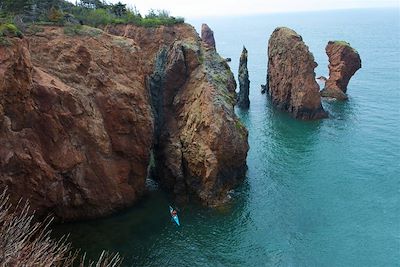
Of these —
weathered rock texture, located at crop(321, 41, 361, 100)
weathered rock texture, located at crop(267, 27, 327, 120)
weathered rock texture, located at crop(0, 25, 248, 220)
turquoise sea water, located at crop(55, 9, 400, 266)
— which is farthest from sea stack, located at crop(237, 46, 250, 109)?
weathered rock texture, located at crop(0, 25, 248, 220)

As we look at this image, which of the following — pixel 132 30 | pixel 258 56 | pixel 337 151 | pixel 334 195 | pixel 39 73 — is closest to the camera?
pixel 39 73

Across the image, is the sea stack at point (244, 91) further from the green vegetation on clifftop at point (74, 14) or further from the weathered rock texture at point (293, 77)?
the green vegetation on clifftop at point (74, 14)

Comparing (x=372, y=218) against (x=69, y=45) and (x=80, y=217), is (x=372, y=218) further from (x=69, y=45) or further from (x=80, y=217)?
(x=69, y=45)

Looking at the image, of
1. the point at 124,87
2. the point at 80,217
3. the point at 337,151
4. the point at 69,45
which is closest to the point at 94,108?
the point at 124,87

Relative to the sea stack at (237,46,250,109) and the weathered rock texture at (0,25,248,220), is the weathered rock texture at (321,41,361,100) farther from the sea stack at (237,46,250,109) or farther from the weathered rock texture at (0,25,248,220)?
the weathered rock texture at (0,25,248,220)

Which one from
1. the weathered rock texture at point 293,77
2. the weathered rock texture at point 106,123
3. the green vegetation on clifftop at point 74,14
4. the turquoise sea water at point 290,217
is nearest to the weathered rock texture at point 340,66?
the weathered rock texture at point 293,77

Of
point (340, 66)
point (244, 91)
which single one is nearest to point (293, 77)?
point (244, 91)
